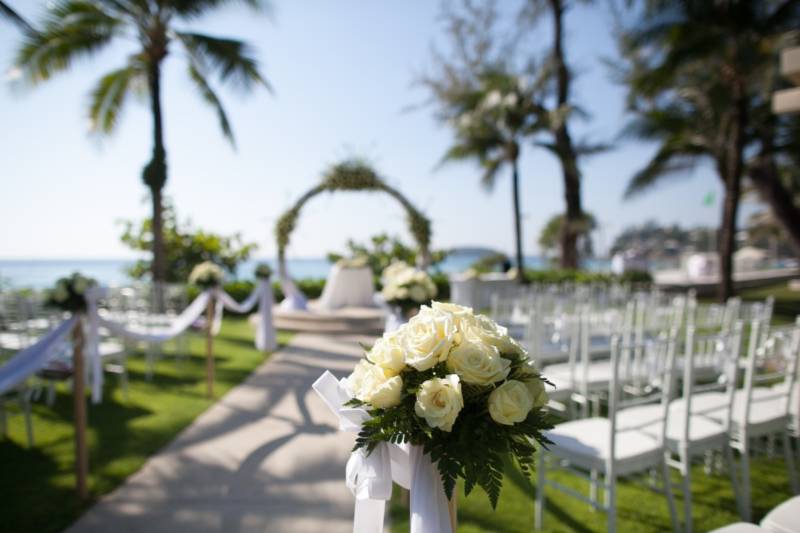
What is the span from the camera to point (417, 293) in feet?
13.5

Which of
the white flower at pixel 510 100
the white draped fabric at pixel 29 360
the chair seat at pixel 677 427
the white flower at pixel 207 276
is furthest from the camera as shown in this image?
the white flower at pixel 510 100

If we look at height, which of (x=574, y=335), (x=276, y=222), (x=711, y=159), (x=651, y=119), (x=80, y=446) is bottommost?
(x=80, y=446)

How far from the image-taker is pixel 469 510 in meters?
2.89

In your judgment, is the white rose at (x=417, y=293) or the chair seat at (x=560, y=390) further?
the white rose at (x=417, y=293)

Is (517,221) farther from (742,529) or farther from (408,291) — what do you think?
(742,529)

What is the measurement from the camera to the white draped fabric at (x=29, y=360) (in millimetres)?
3145

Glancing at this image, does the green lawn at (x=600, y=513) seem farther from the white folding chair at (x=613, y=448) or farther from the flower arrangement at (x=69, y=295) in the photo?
the flower arrangement at (x=69, y=295)

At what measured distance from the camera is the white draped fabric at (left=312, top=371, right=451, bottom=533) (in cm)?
126

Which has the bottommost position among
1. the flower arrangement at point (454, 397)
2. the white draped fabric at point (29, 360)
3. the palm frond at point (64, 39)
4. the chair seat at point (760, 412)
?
the chair seat at point (760, 412)

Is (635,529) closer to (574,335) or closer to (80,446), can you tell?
(574,335)

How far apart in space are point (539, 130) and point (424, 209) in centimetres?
504

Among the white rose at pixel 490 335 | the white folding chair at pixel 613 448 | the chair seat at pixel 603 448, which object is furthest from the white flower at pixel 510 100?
the white rose at pixel 490 335

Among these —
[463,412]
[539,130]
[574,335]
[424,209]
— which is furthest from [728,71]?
[463,412]

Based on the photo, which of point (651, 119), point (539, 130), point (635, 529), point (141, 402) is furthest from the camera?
point (651, 119)
